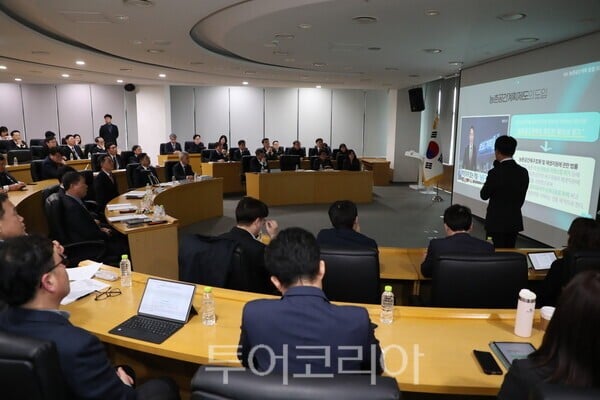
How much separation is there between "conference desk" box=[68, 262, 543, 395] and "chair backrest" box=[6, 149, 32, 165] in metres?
7.78

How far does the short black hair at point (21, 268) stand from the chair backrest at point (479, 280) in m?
1.82

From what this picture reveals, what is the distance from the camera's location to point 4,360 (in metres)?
1.23

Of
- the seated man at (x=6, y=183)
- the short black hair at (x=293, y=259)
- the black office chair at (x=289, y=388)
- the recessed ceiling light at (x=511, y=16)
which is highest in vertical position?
the recessed ceiling light at (x=511, y=16)

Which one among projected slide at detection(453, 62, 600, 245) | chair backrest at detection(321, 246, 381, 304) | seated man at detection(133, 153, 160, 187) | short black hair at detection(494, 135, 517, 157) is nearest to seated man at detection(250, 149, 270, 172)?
seated man at detection(133, 153, 160, 187)

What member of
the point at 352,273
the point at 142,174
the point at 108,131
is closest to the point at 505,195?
the point at 352,273

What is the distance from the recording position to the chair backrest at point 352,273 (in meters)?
2.42

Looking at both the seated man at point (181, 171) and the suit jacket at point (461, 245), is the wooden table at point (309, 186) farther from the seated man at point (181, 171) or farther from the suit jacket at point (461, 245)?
the suit jacket at point (461, 245)

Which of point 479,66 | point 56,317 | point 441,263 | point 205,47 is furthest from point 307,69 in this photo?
point 56,317

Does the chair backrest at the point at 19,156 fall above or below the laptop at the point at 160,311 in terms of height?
above

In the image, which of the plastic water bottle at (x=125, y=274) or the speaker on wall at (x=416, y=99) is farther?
the speaker on wall at (x=416, y=99)

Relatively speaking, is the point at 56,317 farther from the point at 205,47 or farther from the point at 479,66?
the point at 479,66

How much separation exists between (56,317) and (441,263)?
69.5 inches

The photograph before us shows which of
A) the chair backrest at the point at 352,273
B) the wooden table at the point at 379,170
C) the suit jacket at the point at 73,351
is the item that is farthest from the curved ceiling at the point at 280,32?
the wooden table at the point at 379,170

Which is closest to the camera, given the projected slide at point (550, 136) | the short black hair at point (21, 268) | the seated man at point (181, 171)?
the short black hair at point (21, 268)
